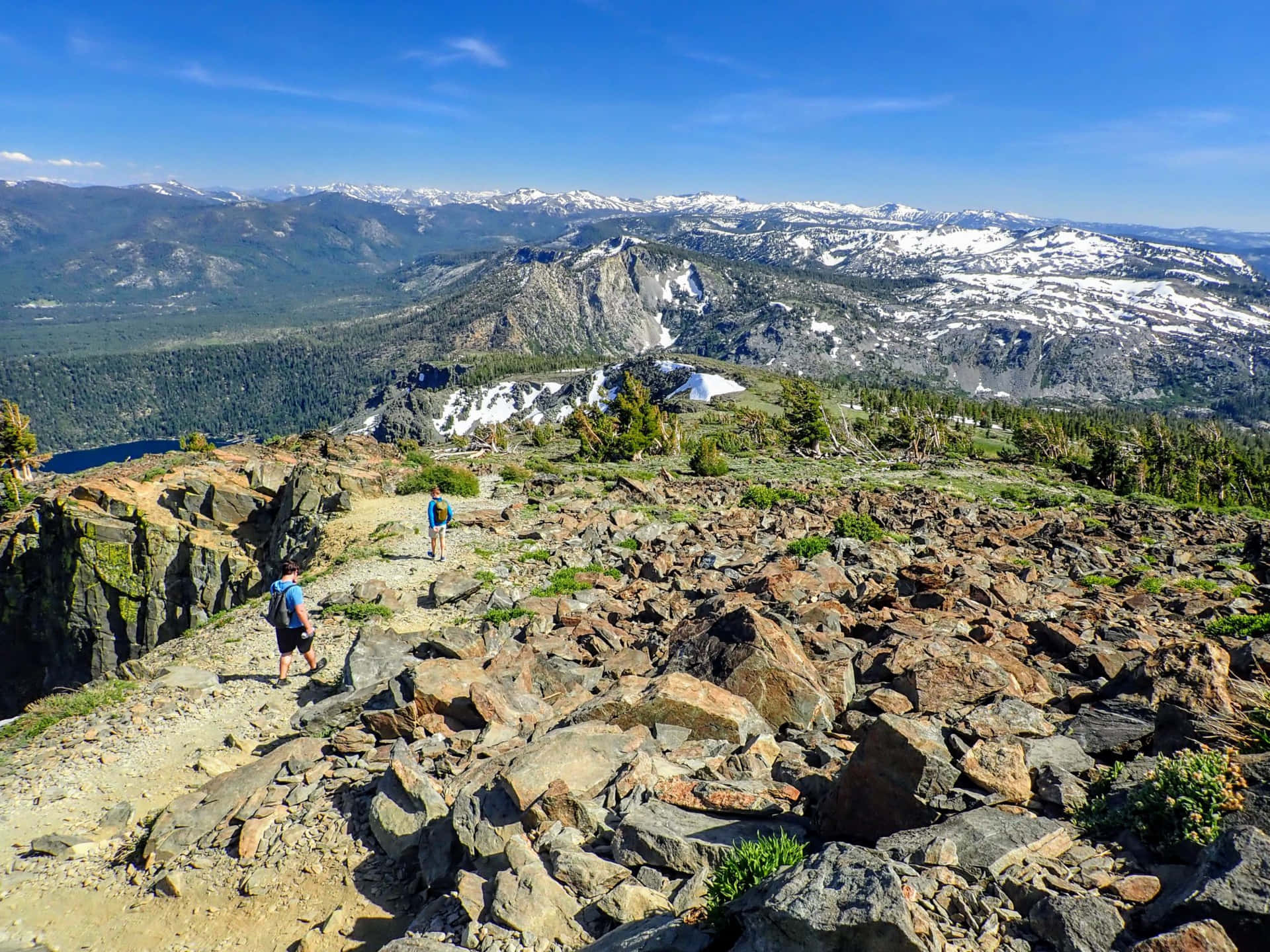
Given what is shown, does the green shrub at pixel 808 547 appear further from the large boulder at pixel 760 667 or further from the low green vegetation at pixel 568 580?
the large boulder at pixel 760 667

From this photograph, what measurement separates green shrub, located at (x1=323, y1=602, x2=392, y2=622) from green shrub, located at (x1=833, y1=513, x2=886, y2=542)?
15.1 meters

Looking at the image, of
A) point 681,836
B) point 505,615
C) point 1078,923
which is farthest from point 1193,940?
point 505,615

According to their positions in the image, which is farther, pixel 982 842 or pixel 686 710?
pixel 686 710

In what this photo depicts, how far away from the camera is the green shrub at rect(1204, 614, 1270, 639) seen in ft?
38.5

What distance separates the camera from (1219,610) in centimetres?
1387

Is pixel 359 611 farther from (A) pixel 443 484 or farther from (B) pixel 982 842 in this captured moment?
(B) pixel 982 842

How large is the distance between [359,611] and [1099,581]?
1998 centimetres

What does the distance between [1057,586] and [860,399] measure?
548 feet

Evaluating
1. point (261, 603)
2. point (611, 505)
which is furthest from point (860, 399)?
point (261, 603)

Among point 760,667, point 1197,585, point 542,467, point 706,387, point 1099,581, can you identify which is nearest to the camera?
point 760,667

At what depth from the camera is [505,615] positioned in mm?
15477

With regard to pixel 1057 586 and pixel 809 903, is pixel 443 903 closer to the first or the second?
pixel 809 903

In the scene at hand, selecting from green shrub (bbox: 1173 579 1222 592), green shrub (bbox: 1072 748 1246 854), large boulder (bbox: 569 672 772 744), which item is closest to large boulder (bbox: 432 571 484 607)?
large boulder (bbox: 569 672 772 744)

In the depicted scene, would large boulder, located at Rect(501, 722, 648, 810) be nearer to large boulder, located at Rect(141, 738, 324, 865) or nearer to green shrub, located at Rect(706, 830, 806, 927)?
green shrub, located at Rect(706, 830, 806, 927)
